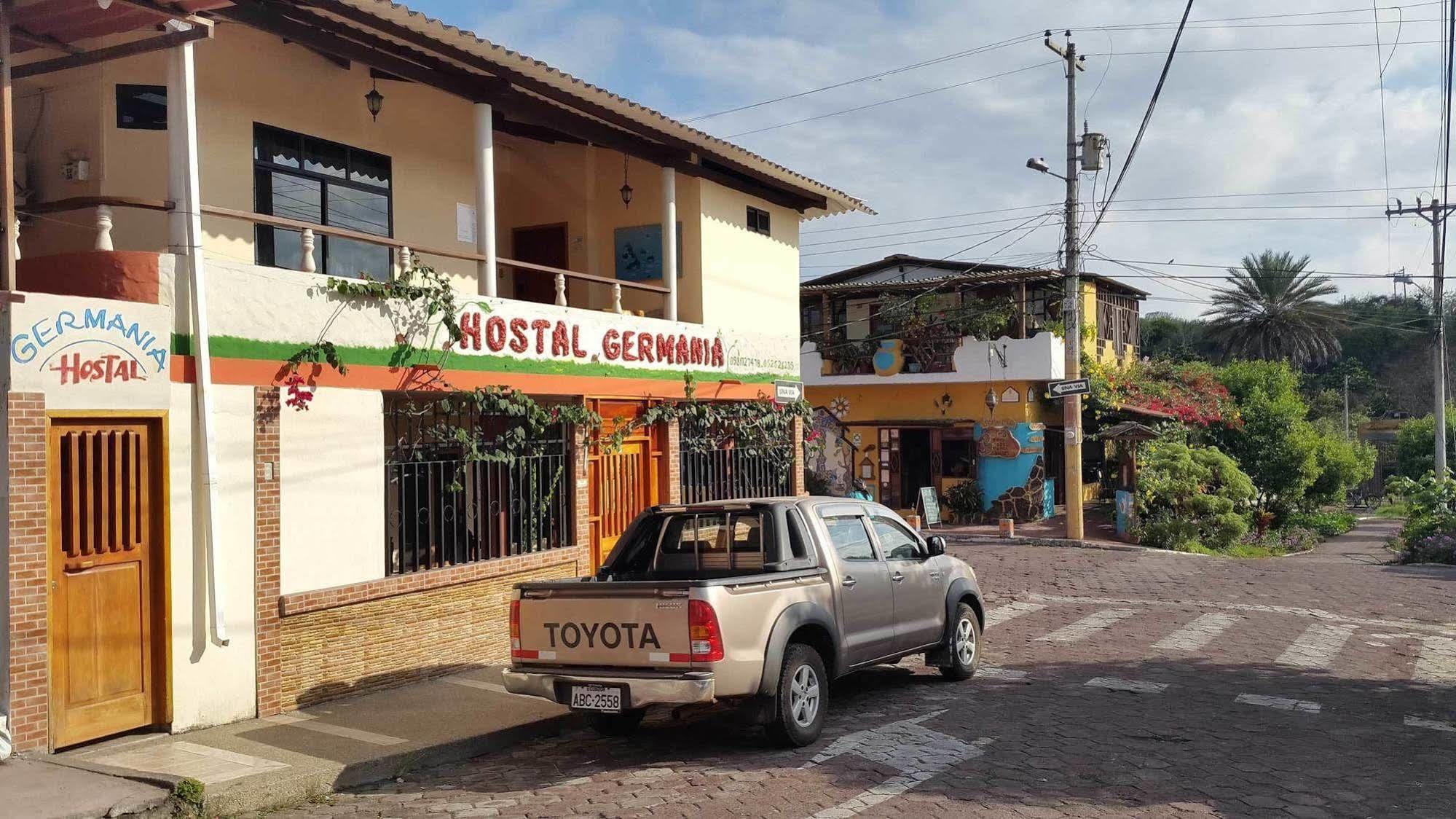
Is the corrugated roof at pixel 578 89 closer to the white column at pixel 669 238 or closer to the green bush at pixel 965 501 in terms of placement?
the white column at pixel 669 238

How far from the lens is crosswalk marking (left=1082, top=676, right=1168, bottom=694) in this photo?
32.4 ft

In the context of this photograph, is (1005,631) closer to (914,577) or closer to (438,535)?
(914,577)

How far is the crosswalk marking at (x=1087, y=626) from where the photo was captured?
12839 millimetres

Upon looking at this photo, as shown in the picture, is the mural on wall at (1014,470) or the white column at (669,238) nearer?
the white column at (669,238)

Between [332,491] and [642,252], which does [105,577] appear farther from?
[642,252]

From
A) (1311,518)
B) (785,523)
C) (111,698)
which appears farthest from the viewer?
(1311,518)

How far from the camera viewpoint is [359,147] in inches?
478

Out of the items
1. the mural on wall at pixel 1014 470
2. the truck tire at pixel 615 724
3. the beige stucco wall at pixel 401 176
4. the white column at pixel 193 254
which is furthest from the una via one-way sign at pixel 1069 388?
the white column at pixel 193 254

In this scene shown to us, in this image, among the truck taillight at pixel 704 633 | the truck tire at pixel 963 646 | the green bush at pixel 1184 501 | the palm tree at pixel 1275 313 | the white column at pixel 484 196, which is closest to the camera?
the truck taillight at pixel 704 633

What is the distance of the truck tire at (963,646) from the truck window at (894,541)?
2.47 ft

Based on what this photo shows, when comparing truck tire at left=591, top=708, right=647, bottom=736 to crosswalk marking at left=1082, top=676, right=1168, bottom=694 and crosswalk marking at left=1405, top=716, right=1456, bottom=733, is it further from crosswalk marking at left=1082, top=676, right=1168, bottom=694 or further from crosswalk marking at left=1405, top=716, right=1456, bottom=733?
crosswalk marking at left=1405, top=716, right=1456, bottom=733

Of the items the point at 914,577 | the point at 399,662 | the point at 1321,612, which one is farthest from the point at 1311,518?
the point at 399,662

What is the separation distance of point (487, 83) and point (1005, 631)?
859 centimetres

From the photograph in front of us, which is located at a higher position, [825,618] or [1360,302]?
[1360,302]
